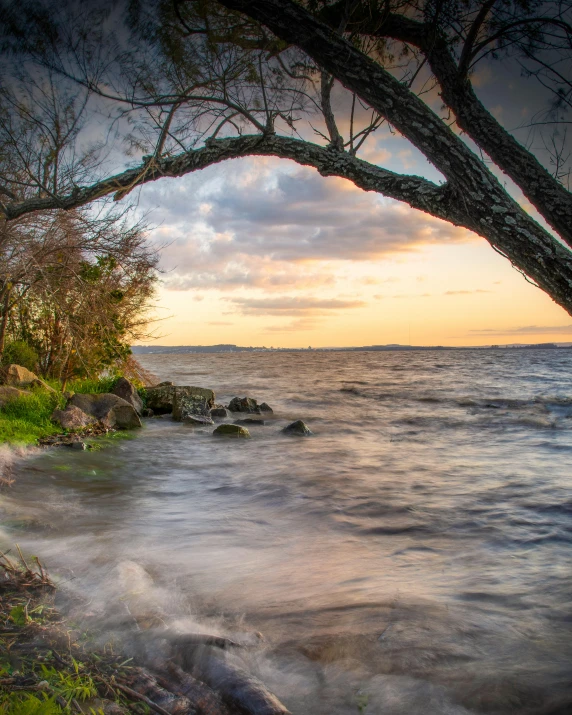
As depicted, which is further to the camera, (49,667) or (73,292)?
(73,292)

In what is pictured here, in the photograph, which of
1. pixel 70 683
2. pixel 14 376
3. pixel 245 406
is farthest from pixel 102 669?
pixel 245 406

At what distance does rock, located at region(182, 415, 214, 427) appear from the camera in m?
13.9

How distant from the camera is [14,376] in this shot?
36.7 ft

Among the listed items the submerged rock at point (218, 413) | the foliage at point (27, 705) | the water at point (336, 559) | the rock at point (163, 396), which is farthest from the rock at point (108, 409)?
the foliage at point (27, 705)

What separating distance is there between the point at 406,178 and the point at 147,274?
1130 centimetres

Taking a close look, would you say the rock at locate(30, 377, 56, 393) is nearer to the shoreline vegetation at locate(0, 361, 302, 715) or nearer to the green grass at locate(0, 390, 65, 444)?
the green grass at locate(0, 390, 65, 444)

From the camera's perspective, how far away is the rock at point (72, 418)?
33.7 ft

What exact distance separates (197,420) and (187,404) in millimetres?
1028

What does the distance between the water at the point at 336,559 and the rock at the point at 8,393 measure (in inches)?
85.1

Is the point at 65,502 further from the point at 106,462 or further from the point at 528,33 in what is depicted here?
the point at 528,33

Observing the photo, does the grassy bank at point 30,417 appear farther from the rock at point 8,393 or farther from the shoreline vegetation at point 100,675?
the shoreline vegetation at point 100,675

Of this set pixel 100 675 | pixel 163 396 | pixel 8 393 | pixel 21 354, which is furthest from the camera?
pixel 163 396

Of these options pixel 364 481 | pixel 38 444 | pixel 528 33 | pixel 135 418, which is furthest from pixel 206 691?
pixel 135 418

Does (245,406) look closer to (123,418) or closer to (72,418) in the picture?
(123,418)
